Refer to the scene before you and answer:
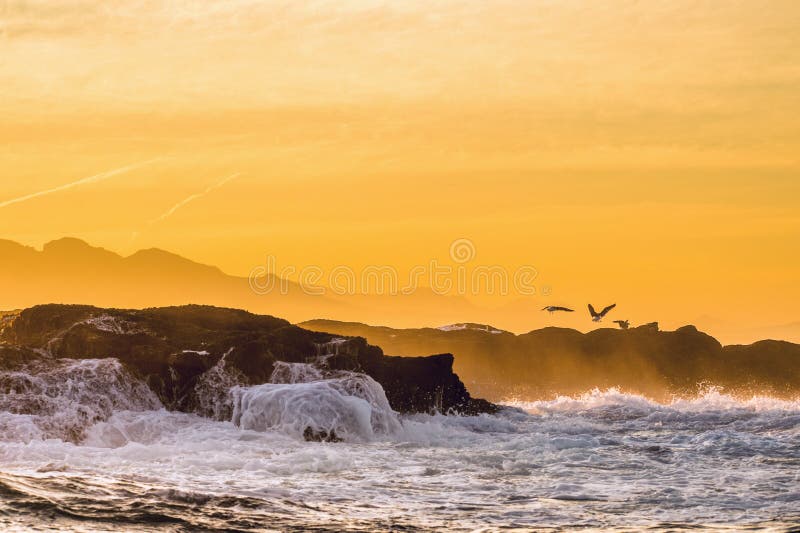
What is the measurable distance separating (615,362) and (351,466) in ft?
157

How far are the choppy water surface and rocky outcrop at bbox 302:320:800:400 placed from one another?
83.6 ft

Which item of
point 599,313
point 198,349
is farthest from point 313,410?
point 599,313

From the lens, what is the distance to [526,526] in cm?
2169

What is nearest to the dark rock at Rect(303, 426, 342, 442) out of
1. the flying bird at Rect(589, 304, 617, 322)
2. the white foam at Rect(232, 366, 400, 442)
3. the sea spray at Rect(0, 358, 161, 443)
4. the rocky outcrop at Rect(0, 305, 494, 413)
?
the white foam at Rect(232, 366, 400, 442)

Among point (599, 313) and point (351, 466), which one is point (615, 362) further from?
point (351, 466)

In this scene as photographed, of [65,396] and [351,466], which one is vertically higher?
[65,396]

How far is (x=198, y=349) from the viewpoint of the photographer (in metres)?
40.1

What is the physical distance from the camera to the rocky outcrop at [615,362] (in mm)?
71500

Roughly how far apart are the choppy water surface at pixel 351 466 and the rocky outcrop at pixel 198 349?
139 centimetres

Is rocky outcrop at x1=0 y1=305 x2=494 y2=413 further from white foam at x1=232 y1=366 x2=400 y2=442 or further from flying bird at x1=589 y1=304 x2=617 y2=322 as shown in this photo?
flying bird at x1=589 y1=304 x2=617 y2=322

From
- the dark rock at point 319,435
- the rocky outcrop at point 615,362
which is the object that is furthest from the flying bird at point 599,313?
the dark rock at point 319,435

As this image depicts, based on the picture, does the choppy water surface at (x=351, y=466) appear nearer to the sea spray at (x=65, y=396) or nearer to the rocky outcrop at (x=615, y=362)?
the sea spray at (x=65, y=396)

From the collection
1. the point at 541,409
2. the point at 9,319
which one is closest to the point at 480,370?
the point at 541,409

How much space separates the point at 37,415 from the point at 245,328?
14.4 meters
